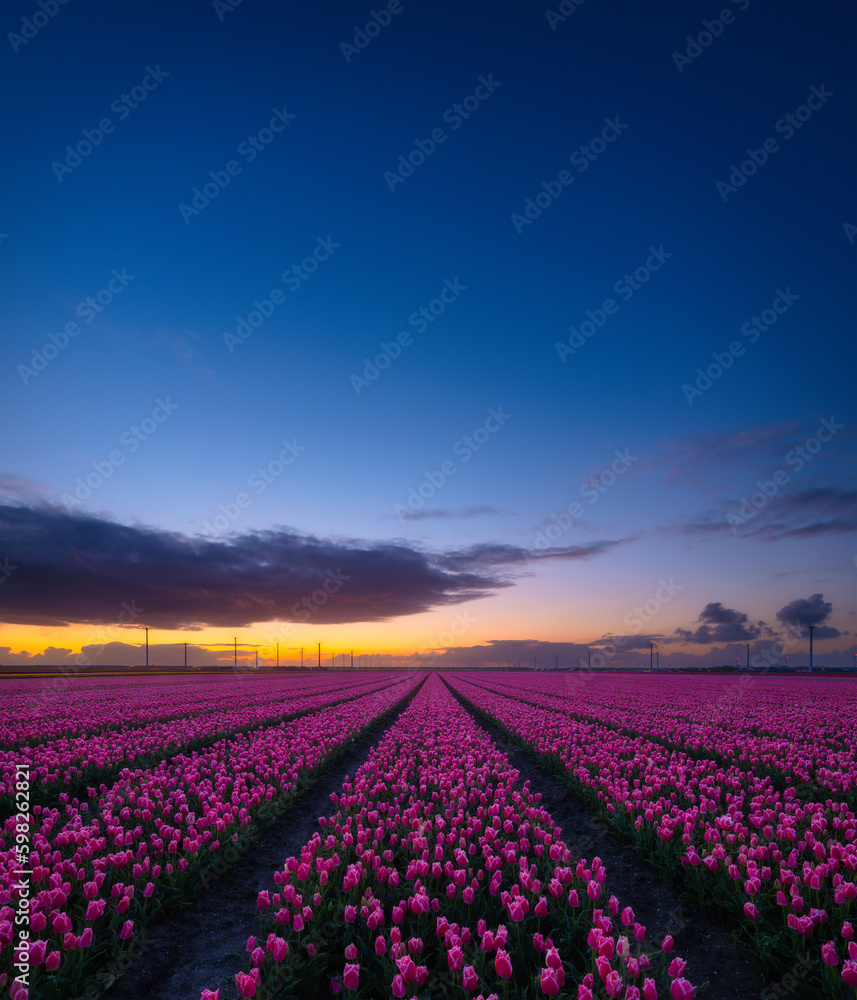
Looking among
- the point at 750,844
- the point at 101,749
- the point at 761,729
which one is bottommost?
the point at 761,729

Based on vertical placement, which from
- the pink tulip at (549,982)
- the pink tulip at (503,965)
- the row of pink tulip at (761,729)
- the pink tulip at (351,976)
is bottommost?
the row of pink tulip at (761,729)

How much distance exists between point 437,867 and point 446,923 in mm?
1022

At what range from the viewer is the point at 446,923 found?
159 inches

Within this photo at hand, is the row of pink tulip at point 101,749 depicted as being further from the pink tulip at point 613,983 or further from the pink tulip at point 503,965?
the pink tulip at point 613,983

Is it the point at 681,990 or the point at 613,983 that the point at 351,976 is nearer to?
the point at 613,983

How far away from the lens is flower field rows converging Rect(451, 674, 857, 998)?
4.23 meters

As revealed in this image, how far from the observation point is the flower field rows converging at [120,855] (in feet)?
13.3

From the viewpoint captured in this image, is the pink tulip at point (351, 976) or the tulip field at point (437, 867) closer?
the pink tulip at point (351, 976)

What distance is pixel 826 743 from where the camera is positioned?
508 inches

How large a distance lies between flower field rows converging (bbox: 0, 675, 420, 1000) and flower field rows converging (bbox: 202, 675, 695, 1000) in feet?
3.82

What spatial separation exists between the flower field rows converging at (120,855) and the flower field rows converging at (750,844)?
524 cm

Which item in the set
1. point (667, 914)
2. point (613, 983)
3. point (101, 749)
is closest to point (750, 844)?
point (667, 914)

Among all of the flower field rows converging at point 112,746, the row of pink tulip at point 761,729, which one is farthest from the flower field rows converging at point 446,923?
the row of pink tulip at point 761,729

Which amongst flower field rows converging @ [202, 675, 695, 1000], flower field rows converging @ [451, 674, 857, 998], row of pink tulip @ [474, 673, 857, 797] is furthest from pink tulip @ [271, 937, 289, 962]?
row of pink tulip @ [474, 673, 857, 797]
